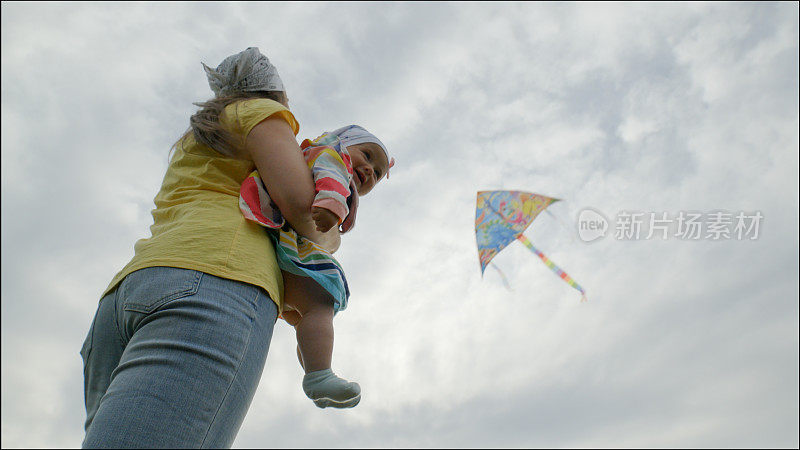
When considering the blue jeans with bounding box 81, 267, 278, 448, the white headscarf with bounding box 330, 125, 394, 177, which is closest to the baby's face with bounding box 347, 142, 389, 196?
the white headscarf with bounding box 330, 125, 394, 177

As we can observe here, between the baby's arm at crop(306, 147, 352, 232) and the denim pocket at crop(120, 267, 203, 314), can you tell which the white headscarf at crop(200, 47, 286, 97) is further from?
the denim pocket at crop(120, 267, 203, 314)

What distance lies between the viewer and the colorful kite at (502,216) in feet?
21.3

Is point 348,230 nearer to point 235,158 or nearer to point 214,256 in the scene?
point 235,158

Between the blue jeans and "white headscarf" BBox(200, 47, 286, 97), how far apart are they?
71cm

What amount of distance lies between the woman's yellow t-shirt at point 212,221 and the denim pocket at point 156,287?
0.7 inches

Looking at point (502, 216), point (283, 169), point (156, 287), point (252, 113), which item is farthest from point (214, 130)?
point (502, 216)

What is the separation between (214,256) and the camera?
1306 mm

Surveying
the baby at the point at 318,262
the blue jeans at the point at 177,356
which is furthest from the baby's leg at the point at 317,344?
the blue jeans at the point at 177,356

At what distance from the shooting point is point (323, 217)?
146 centimetres

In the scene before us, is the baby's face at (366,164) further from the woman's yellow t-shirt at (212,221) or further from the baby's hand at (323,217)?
the baby's hand at (323,217)

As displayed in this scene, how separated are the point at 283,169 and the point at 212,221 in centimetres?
20

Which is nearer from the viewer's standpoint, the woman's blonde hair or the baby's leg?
the woman's blonde hair

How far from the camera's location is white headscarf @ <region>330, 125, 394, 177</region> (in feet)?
6.81

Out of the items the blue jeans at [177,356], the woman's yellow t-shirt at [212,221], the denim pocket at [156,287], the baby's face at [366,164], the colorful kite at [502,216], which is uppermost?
the colorful kite at [502,216]
